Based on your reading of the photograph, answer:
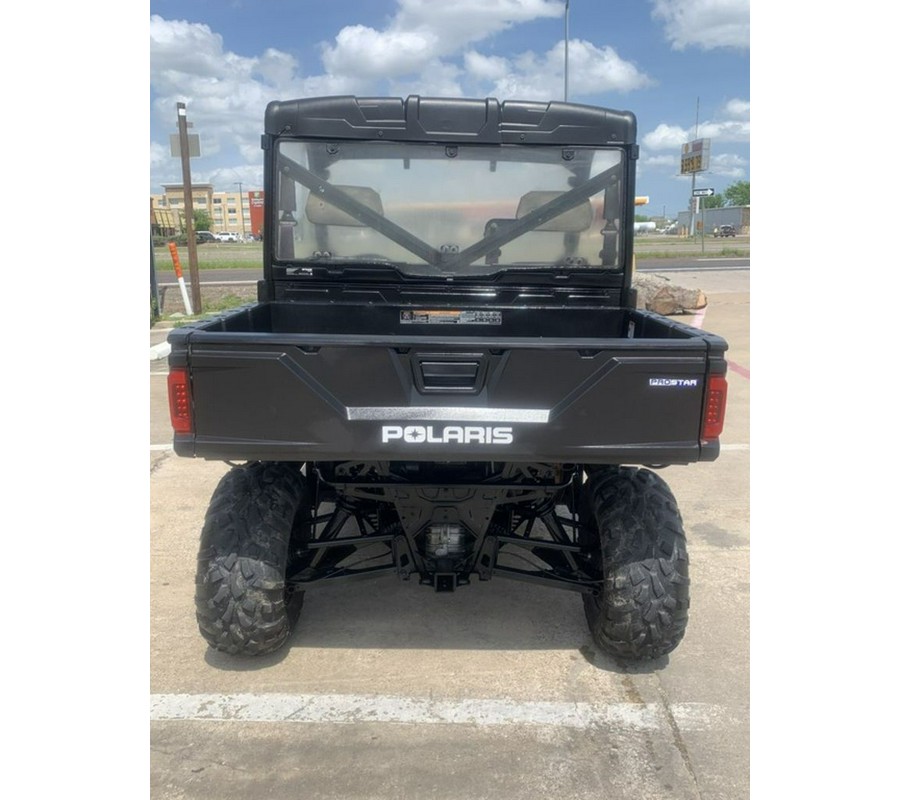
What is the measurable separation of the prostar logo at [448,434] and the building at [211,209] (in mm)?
2262

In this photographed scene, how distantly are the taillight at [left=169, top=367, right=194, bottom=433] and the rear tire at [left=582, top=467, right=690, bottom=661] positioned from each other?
1757mm

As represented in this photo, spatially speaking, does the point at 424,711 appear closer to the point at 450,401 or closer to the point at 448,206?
the point at 450,401

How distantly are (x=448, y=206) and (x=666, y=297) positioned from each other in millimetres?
11611

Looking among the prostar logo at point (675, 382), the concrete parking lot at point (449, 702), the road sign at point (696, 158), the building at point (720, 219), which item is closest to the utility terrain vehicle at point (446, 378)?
the prostar logo at point (675, 382)

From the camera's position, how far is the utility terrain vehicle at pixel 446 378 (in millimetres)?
2859

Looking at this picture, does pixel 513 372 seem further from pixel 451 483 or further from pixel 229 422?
pixel 229 422

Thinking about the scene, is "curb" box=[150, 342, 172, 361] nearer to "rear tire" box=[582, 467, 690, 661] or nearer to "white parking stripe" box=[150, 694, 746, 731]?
"white parking stripe" box=[150, 694, 746, 731]

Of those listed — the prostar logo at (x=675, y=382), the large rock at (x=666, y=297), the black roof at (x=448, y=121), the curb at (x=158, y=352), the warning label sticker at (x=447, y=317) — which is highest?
the black roof at (x=448, y=121)

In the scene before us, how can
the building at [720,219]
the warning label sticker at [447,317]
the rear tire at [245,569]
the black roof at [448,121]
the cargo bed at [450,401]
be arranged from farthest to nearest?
the building at [720,219] < the warning label sticker at [447,317] < the black roof at [448,121] < the rear tire at [245,569] < the cargo bed at [450,401]

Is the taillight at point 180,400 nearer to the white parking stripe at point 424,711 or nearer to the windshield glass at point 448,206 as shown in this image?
the white parking stripe at point 424,711

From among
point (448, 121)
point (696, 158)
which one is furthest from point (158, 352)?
point (696, 158)

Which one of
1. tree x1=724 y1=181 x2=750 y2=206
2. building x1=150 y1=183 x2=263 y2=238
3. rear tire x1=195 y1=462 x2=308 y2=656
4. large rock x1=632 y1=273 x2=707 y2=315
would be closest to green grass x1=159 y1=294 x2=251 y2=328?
building x1=150 y1=183 x2=263 y2=238

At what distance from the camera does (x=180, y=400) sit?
113 inches

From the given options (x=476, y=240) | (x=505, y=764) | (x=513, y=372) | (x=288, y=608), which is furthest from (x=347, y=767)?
(x=476, y=240)
